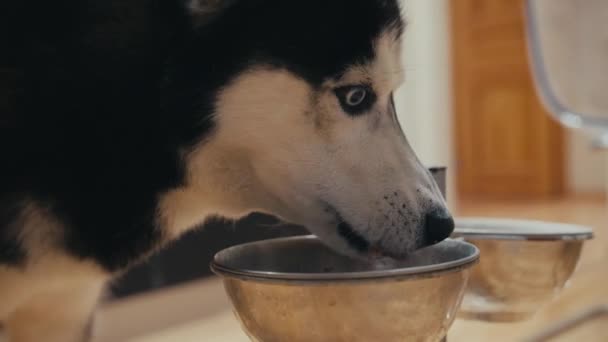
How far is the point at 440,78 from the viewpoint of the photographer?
2914 millimetres

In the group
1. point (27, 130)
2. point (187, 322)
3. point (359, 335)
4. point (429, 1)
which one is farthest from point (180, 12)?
point (429, 1)

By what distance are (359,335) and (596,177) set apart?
14.5 ft

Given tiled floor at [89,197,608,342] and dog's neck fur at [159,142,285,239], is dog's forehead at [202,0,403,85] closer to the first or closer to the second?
dog's neck fur at [159,142,285,239]

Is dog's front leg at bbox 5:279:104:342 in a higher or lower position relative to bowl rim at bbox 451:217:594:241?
lower

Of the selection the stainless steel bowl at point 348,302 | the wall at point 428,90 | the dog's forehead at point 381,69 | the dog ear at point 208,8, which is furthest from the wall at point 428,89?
the stainless steel bowl at point 348,302

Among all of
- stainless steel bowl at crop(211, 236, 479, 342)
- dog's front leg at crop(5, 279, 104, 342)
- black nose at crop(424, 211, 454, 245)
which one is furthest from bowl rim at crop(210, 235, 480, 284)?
dog's front leg at crop(5, 279, 104, 342)

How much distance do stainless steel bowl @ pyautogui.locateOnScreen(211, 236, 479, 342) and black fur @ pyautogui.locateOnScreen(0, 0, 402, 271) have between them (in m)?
0.21

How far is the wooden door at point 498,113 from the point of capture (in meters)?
4.84

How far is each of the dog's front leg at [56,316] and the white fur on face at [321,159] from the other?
0.23 meters

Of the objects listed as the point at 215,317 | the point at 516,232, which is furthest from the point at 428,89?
the point at 516,232

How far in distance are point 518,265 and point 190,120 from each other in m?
0.52

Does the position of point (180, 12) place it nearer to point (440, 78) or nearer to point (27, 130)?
point (27, 130)

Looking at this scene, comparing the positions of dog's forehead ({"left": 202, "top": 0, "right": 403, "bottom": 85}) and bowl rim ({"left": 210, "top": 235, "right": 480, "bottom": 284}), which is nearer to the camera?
bowl rim ({"left": 210, "top": 235, "right": 480, "bottom": 284})

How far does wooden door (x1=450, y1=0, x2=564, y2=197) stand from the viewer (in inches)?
190
